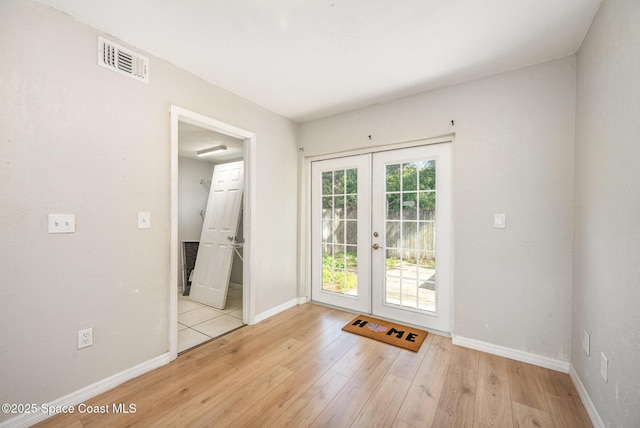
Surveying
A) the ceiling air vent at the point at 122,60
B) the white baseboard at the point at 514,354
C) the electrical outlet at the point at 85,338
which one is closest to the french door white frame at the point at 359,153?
the white baseboard at the point at 514,354

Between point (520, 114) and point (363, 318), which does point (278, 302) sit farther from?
point (520, 114)

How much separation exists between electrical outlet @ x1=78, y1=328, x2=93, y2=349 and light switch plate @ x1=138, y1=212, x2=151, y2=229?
78 centimetres

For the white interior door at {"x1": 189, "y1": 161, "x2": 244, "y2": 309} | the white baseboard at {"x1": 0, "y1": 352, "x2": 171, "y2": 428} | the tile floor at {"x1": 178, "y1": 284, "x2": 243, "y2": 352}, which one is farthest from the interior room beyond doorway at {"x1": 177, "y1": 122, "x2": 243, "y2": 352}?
the white baseboard at {"x1": 0, "y1": 352, "x2": 171, "y2": 428}

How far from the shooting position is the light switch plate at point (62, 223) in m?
1.69

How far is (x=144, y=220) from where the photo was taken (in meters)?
2.13

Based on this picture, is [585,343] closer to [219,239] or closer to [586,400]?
[586,400]

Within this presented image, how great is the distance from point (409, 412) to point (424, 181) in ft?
6.95

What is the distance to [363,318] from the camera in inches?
126

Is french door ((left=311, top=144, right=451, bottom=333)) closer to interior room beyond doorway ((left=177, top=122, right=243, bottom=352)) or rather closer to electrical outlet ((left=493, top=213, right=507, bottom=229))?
electrical outlet ((left=493, top=213, right=507, bottom=229))

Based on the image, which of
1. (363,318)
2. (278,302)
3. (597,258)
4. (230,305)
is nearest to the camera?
(597,258)

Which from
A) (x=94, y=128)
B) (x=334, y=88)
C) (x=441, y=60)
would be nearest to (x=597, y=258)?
(x=441, y=60)

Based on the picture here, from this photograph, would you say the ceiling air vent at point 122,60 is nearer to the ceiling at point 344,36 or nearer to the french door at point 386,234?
the ceiling at point 344,36

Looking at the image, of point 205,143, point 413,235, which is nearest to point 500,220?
point 413,235

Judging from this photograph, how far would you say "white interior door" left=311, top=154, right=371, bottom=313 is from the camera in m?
3.35
